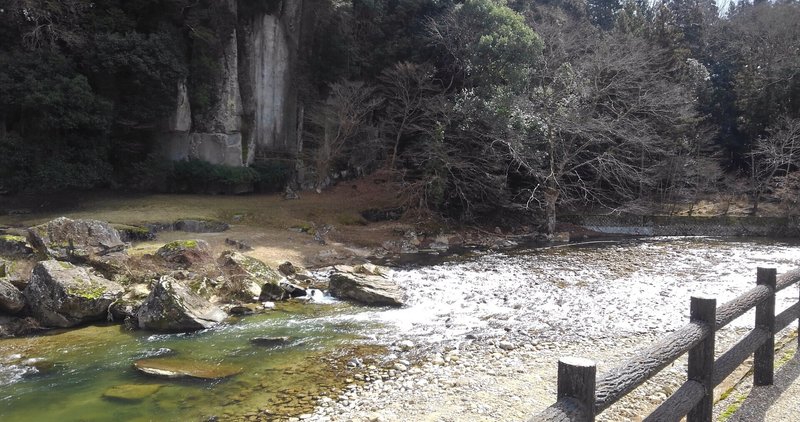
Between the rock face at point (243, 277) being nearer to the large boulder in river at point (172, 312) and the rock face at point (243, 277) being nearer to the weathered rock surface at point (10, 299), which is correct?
the large boulder in river at point (172, 312)

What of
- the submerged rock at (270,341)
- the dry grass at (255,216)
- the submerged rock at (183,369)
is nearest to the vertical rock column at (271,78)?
the dry grass at (255,216)

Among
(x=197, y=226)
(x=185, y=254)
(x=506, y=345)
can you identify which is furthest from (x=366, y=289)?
(x=197, y=226)

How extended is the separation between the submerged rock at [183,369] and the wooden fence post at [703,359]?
5.89 metres

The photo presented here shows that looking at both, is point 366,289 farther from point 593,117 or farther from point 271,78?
point 271,78

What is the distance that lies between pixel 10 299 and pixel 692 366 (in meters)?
10.9

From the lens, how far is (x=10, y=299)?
969cm

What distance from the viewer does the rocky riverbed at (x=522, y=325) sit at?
6492mm

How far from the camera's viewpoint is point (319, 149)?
27938 millimetres

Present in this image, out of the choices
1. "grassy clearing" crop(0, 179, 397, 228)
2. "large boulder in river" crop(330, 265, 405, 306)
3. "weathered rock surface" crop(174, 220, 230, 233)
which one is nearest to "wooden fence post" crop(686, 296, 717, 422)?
"large boulder in river" crop(330, 265, 405, 306)

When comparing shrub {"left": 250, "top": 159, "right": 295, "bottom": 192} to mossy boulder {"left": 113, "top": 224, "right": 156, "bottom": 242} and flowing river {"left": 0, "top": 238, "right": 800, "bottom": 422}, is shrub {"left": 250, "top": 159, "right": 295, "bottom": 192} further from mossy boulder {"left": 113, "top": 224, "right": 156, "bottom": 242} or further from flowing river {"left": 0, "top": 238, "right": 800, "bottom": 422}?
flowing river {"left": 0, "top": 238, "right": 800, "bottom": 422}

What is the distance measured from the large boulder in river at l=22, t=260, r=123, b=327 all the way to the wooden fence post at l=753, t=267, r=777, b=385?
10.4 meters

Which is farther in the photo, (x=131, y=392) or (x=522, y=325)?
(x=522, y=325)

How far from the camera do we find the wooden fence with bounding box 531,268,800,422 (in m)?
2.73

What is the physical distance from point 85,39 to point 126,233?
951 cm
